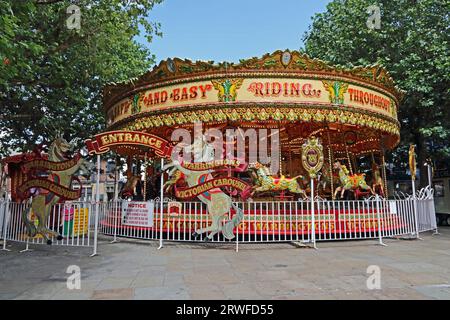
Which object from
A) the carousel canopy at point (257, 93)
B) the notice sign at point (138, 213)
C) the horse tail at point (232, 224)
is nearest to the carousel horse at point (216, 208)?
the horse tail at point (232, 224)

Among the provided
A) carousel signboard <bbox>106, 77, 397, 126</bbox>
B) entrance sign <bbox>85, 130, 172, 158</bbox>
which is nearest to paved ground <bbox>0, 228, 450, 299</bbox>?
entrance sign <bbox>85, 130, 172, 158</bbox>

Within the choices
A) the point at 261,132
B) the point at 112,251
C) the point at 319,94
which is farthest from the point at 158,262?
the point at 261,132

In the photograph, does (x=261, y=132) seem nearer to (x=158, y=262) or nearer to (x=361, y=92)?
(x=361, y=92)

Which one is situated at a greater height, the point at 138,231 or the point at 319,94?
the point at 319,94

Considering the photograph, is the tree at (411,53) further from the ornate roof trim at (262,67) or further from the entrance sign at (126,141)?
the entrance sign at (126,141)

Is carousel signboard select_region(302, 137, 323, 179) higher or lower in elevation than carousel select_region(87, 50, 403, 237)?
lower

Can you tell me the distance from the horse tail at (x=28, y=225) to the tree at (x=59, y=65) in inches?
138

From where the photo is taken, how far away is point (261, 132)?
15.4 meters

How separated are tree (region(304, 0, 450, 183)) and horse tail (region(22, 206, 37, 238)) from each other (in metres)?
15.0

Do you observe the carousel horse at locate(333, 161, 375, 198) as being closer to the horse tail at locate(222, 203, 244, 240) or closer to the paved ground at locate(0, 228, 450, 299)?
the paved ground at locate(0, 228, 450, 299)

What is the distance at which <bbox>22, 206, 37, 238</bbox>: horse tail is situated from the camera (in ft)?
31.8

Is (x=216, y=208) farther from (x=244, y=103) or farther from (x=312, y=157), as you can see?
(x=244, y=103)

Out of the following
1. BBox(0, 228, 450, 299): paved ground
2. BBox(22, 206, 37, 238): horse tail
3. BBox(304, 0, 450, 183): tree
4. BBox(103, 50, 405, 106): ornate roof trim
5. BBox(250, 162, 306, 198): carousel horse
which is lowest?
BBox(0, 228, 450, 299): paved ground
